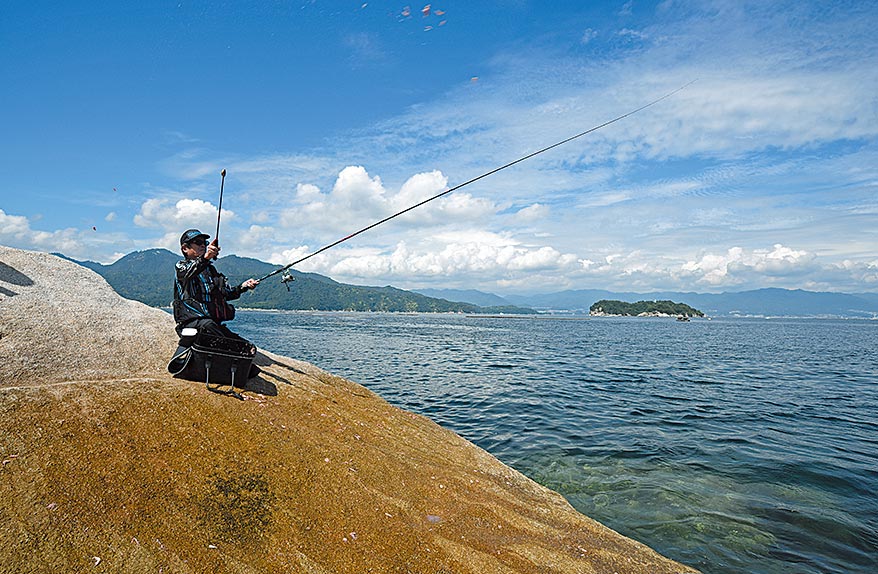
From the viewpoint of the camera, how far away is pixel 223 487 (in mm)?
6398

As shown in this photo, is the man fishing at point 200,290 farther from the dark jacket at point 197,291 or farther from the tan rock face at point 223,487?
the tan rock face at point 223,487

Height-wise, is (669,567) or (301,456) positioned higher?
(301,456)

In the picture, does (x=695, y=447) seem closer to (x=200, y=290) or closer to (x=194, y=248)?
(x=200, y=290)

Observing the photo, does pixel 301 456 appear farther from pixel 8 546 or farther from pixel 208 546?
pixel 8 546

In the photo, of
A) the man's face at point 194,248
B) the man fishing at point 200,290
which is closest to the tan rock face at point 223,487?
the man fishing at point 200,290

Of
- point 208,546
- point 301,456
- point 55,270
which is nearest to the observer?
point 208,546

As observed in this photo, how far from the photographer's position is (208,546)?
5.46 m

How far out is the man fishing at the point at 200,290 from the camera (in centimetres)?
916

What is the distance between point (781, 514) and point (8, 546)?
1467 centimetres

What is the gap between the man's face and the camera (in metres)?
9.61

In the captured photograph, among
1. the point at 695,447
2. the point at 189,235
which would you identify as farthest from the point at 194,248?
the point at 695,447

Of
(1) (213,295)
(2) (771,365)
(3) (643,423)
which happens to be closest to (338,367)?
(3) (643,423)

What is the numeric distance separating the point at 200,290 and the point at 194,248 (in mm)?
912

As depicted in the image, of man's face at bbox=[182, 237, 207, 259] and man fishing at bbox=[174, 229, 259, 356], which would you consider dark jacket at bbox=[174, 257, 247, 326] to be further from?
man's face at bbox=[182, 237, 207, 259]
